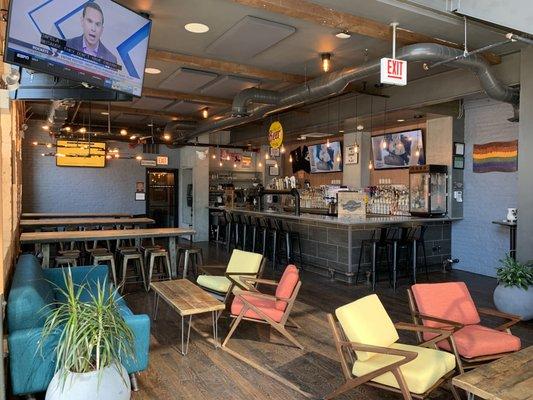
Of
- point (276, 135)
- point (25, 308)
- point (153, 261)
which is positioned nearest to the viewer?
A: point (25, 308)

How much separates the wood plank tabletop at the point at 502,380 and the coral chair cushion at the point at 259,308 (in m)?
2.02

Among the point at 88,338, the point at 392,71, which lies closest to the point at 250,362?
the point at 88,338

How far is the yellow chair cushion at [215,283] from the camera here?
4.73m

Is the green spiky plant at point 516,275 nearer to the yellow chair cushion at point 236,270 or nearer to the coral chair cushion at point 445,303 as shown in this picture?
the coral chair cushion at point 445,303

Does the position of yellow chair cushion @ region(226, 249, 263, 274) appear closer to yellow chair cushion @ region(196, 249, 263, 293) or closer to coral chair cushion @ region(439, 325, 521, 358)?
yellow chair cushion @ region(196, 249, 263, 293)

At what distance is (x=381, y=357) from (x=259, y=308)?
1452mm

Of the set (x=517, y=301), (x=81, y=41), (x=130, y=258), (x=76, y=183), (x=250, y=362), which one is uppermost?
(x=81, y=41)

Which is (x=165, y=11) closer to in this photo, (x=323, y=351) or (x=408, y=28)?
(x=408, y=28)

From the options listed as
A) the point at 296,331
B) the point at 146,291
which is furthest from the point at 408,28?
the point at 146,291

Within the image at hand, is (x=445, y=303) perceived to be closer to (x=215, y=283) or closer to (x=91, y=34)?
(x=215, y=283)

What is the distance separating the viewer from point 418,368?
262 cm

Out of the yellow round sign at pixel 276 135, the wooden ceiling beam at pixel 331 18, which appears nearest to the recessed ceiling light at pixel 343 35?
the wooden ceiling beam at pixel 331 18

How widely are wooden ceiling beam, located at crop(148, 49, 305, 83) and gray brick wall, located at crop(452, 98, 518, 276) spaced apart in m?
3.46

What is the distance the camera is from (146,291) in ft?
19.6
